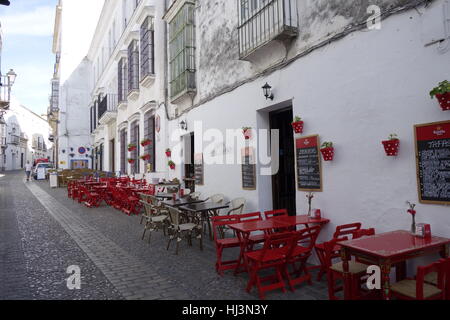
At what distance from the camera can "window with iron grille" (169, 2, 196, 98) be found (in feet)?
31.4

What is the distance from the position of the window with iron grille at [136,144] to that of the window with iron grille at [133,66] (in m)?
1.71

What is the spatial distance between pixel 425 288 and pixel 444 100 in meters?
1.83

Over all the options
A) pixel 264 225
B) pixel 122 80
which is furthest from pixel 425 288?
pixel 122 80

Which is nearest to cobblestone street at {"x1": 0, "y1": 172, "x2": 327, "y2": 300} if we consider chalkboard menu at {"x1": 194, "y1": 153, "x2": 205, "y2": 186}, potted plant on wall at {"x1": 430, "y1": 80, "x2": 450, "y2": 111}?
chalkboard menu at {"x1": 194, "y1": 153, "x2": 205, "y2": 186}

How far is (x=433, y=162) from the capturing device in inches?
137

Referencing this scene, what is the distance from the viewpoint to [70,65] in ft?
91.5

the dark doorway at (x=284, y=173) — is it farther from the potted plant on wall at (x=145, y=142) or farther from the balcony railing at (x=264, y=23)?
the potted plant on wall at (x=145, y=142)

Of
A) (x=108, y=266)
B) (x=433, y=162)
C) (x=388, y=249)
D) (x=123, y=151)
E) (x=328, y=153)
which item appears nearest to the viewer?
(x=388, y=249)

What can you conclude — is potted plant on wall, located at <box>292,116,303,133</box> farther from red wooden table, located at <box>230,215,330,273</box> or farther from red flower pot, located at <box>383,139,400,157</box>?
red flower pot, located at <box>383,139,400,157</box>

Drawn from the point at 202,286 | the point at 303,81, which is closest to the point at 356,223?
the point at 202,286

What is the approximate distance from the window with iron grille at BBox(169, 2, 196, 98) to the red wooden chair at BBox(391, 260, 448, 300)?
7.73 meters

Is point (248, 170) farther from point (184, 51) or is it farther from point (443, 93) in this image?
point (184, 51)

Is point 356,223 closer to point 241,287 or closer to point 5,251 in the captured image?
point 241,287
